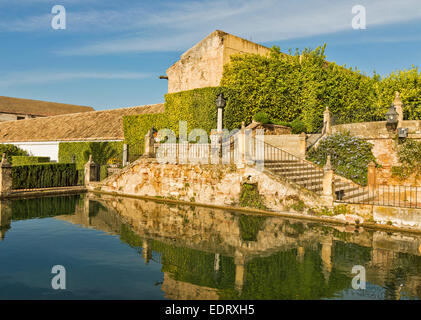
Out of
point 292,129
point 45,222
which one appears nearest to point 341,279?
point 45,222

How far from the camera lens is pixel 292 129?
23016 mm

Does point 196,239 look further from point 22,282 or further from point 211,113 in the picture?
point 211,113

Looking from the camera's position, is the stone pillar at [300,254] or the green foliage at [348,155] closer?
the stone pillar at [300,254]

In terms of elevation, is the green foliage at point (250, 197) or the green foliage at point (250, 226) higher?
the green foliage at point (250, 197)

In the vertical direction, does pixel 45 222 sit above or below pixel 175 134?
below

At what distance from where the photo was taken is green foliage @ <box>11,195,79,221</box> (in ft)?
44.2

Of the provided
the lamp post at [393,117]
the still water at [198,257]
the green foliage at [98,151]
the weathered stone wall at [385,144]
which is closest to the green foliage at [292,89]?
the weathered stone wall at [385,144]

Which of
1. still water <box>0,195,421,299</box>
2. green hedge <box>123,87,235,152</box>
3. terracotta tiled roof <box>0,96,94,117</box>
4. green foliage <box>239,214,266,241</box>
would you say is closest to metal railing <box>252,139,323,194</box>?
green foliage <box>239,214,266,241</box>

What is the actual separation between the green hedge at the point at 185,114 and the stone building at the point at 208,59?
11.2 ft

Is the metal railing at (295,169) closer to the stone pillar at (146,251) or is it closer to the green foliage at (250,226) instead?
the green foliage at (250,226)

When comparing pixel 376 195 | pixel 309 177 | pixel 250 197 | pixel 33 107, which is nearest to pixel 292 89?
pixel 309 177

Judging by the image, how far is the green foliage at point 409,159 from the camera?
15.7 m
